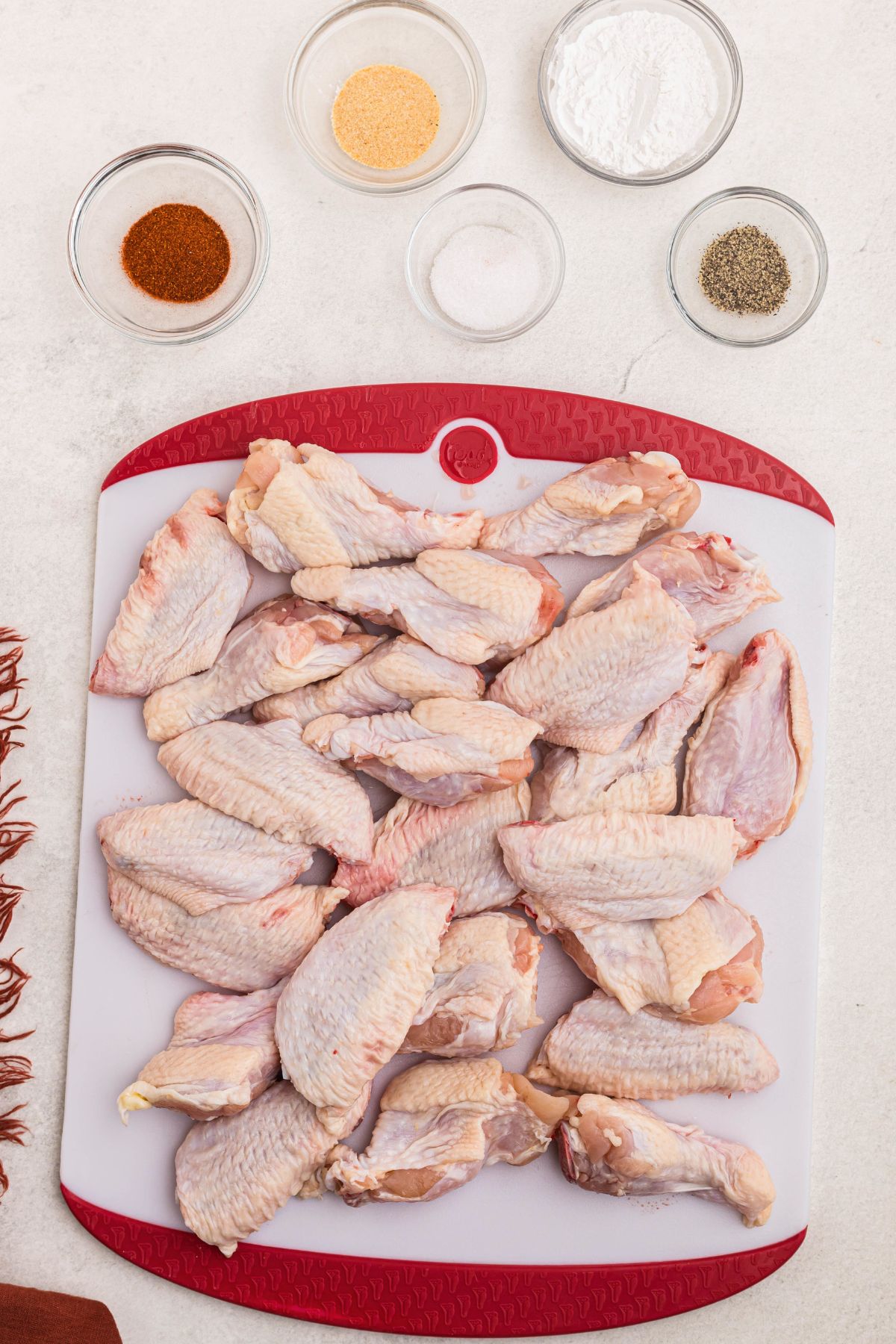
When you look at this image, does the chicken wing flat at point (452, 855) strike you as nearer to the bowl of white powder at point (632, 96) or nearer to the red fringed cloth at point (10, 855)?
the red fringed cloth at point (10, 855)

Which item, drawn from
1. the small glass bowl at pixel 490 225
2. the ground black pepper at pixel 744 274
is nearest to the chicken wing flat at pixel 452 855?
the small glass bowl at pixel 490 225

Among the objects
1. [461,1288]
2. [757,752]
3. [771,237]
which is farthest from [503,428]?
[461,1288]

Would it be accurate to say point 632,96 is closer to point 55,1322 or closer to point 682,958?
point 682,958

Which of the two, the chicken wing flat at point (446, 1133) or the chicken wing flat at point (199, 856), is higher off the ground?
the chicken wing flat at point (199, 856)

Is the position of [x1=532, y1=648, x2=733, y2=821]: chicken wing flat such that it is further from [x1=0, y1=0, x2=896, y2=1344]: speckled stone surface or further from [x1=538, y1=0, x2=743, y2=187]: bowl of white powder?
[x1=538, y1=0, x2=743, y2=187]: bowl of white powder

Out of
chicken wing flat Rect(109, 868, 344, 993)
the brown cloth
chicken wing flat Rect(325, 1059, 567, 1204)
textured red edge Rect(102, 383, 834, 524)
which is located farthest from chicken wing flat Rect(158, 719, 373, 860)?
the brown cloth

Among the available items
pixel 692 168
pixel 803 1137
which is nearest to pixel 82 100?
pixel 692 168
